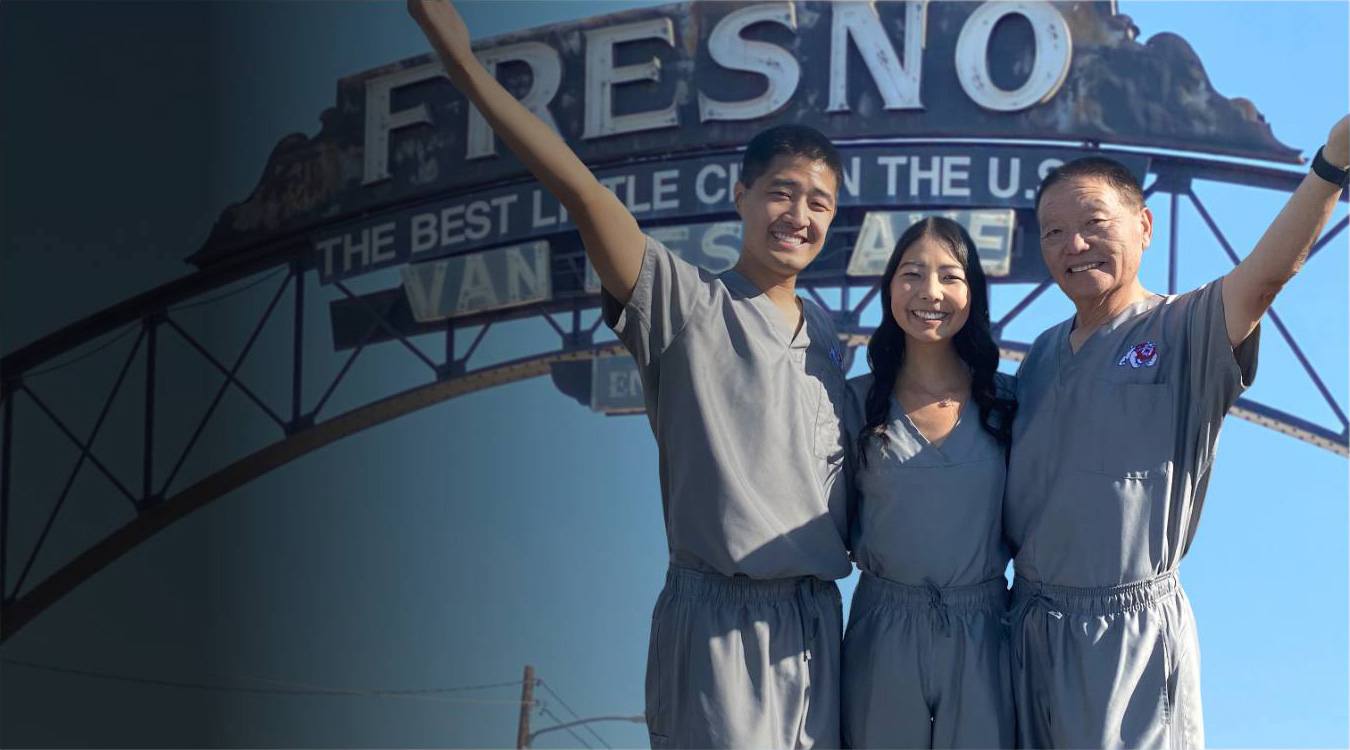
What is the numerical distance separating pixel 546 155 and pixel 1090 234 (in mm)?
1011

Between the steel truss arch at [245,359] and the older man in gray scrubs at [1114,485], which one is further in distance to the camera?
the steel truss arch at [245,359]

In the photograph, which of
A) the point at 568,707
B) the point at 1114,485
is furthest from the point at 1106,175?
the point at 568,707

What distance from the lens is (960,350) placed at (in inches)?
107

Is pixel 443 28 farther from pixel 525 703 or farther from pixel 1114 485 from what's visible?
pixel 525 703

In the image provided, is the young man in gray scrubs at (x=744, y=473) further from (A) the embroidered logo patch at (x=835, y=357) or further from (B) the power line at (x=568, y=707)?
(B) the power line at (x=568, y=707)

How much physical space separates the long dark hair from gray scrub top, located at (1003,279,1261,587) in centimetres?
7

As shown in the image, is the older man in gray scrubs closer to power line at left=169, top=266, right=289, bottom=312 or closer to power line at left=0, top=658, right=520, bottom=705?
power line at left=0, top=658, right=520, bottom=705

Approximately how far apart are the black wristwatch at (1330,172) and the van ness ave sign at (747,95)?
2.12m

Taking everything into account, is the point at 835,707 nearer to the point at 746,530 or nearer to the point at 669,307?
the point at 746,530

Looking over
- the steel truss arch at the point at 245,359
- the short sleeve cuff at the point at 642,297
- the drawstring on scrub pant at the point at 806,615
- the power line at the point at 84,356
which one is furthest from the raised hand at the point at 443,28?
the power line at the point at 84,356

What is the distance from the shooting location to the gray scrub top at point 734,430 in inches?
98.3

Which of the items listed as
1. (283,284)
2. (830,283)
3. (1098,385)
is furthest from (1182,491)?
(283,284)

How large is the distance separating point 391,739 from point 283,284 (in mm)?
1479

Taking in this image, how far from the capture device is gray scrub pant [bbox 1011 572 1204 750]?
96.0 inches
